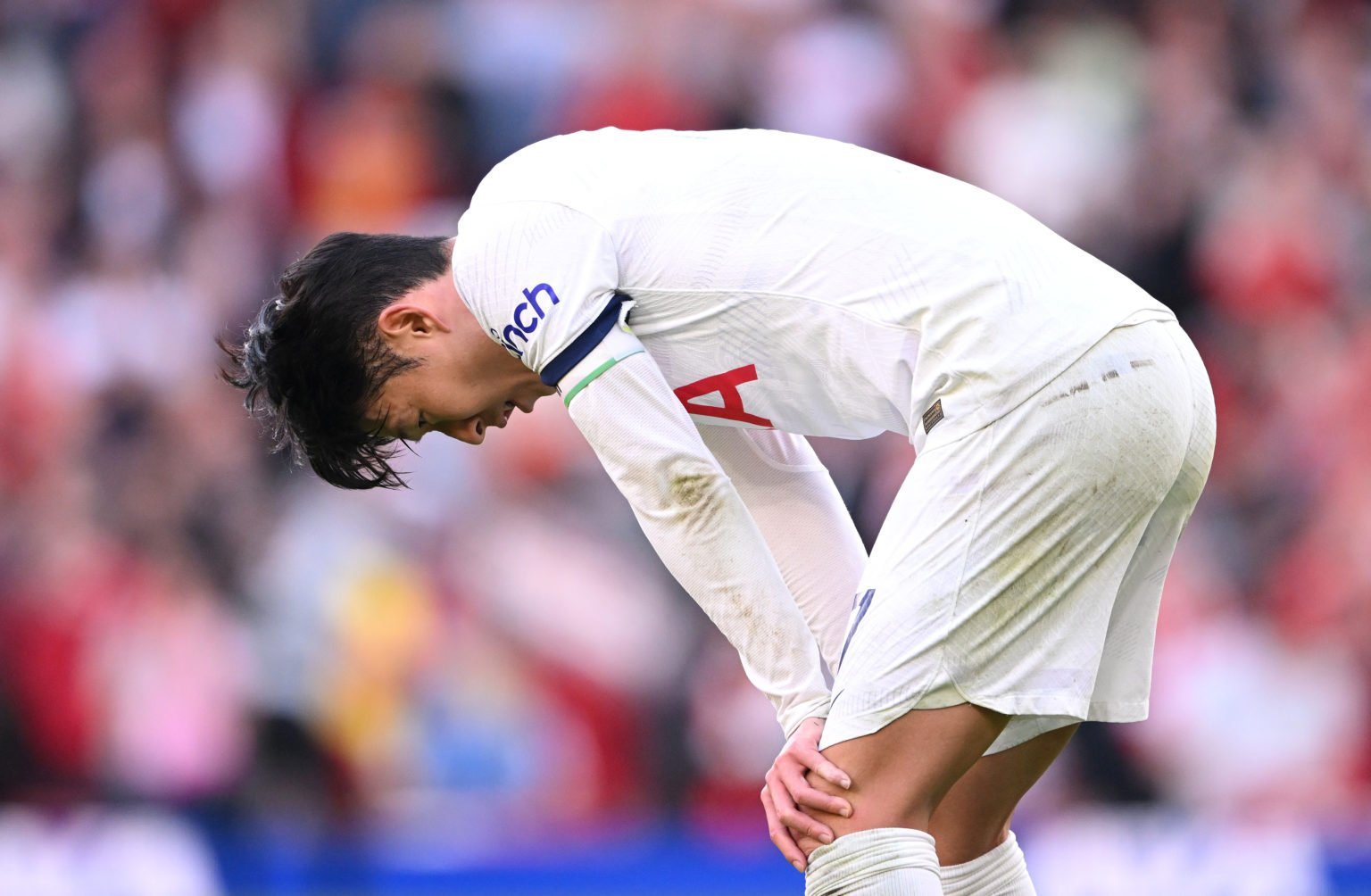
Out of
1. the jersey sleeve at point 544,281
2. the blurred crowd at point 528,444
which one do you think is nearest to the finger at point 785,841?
the jersey sleeve at point 544,281

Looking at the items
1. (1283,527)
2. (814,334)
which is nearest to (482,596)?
(1283,527)

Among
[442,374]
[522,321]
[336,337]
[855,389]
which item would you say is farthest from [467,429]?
[855,389]

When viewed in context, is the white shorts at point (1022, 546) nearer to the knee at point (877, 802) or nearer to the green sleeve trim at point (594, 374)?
the knee at point (877, 802)

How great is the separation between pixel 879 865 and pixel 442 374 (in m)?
1.17

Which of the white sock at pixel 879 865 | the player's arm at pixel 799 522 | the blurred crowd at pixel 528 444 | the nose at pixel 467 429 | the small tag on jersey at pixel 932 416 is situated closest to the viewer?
the white sock at pixel 879 865

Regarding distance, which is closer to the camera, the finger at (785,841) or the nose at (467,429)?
the finger at (785,841)

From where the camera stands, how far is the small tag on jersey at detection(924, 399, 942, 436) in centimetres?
295

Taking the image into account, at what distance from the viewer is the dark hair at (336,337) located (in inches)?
126

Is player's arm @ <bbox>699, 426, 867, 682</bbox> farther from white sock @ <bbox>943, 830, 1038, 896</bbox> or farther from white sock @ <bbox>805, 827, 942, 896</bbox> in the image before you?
white sock @ <bbox>805, 827, 942, 896</bbox>

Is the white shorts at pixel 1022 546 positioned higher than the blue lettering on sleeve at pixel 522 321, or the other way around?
the blue lettering on sleeve at pixel 522 321

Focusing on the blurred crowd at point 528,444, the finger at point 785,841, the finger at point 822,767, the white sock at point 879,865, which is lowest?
the blurred crowd at point 528,444

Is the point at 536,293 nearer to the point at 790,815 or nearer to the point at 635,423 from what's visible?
the point at 635,423

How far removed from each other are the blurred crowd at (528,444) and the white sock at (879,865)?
3.83 meters

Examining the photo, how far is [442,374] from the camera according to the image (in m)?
3.22
